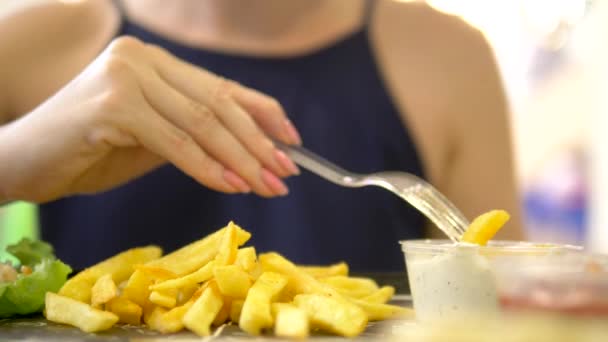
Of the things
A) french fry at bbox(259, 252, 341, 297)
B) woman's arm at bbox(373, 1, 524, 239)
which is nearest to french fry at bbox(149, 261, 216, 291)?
french fry at bbox(259, 252, 341, 297)

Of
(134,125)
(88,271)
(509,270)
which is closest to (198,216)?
(134,125)

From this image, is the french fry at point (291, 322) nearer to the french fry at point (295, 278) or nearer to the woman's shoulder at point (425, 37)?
the french fry at point (295, 278)

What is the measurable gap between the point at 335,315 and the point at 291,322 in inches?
2.5

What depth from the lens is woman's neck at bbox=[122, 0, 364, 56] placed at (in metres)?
2.37

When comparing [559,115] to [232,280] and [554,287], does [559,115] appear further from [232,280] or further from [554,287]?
[554,287]

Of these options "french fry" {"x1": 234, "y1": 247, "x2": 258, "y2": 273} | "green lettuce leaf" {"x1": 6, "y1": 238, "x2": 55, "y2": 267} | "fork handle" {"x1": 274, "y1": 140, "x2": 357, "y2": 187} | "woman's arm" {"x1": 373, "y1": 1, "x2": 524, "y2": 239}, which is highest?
"woman's arm" {"x1": 373, "y1": 1, "x2": 524, "y2": 239}

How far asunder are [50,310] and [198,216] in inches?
45.7

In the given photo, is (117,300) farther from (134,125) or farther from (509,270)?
(509,270)

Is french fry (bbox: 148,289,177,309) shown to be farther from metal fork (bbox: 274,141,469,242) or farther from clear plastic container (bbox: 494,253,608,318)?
clear plastic container (bbox: 494,253,608,318)

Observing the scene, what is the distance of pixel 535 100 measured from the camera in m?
6.50

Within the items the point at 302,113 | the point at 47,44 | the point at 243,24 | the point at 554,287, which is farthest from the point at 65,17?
the point at 554,287

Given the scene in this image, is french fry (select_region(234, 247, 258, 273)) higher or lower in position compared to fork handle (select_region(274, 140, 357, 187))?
lower

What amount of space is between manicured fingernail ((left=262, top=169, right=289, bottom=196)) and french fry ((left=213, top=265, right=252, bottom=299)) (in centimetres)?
42

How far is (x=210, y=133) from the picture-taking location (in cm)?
150
